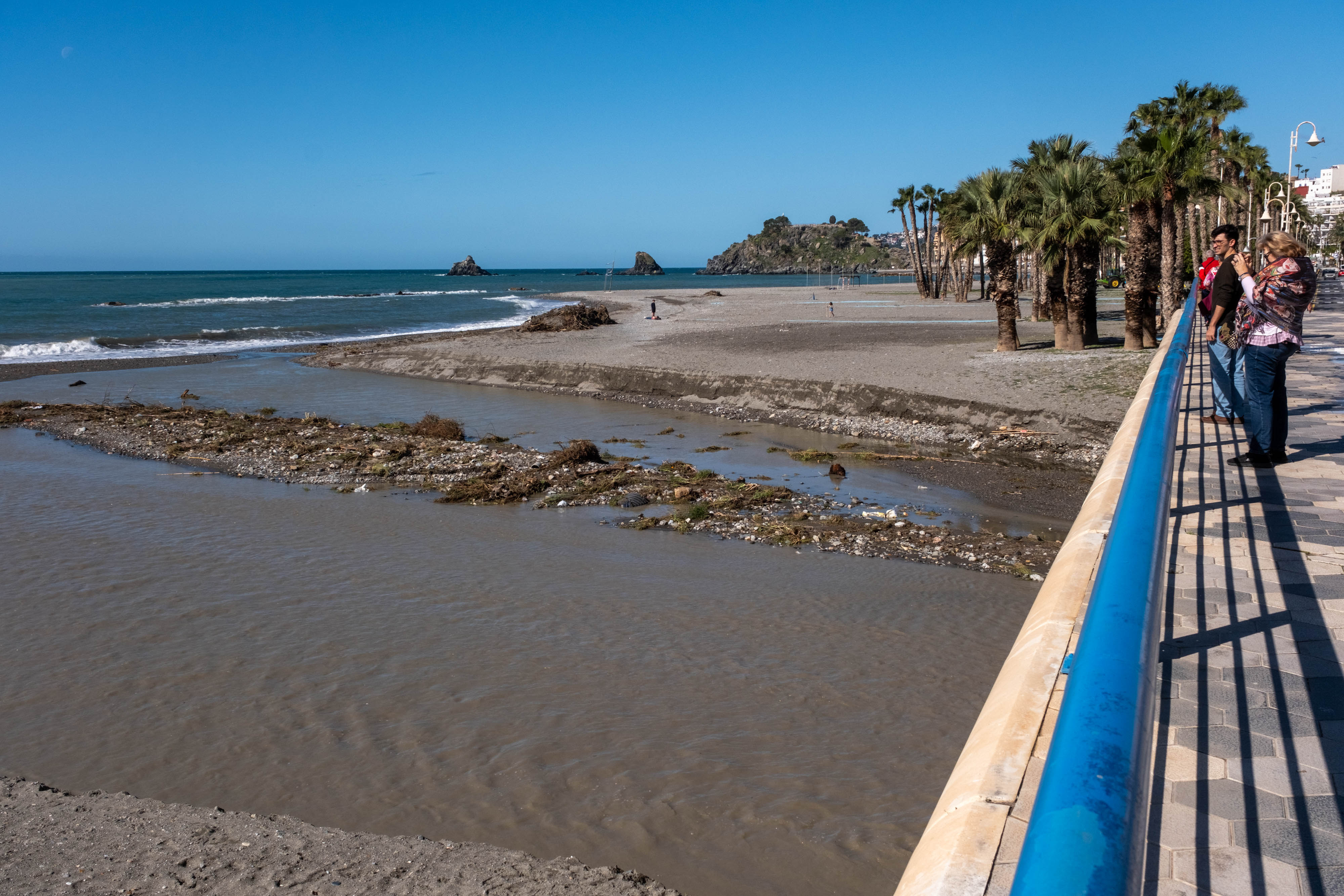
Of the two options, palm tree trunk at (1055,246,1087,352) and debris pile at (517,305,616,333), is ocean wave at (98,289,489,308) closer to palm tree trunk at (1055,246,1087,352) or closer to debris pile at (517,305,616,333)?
debris pile at (517,305,616,333)

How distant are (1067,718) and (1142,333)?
75.4 ft

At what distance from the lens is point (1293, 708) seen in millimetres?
3080

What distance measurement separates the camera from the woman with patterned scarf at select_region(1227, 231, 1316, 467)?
6383 millimetres

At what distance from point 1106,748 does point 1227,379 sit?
8667 millimetres

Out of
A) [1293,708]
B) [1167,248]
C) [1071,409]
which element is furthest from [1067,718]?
[1167,248]

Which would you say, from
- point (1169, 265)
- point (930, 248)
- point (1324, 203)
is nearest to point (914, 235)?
point (930, 248)

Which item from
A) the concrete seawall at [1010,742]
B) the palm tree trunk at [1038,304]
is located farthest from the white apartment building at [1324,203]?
the concrete seawall at [1010,742]

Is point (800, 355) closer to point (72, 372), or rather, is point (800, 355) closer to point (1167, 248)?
point (1167, 248)

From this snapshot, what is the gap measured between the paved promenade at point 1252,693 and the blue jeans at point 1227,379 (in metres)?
1.62

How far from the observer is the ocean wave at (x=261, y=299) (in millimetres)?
68812

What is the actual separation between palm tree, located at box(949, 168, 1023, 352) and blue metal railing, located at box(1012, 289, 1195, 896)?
73.9ft

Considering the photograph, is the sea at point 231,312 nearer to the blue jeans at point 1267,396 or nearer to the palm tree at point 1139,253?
the palm tree at point 1139,253

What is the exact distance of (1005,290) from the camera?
22.9m

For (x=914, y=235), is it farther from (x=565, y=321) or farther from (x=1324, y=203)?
(x=1324, y=203)
